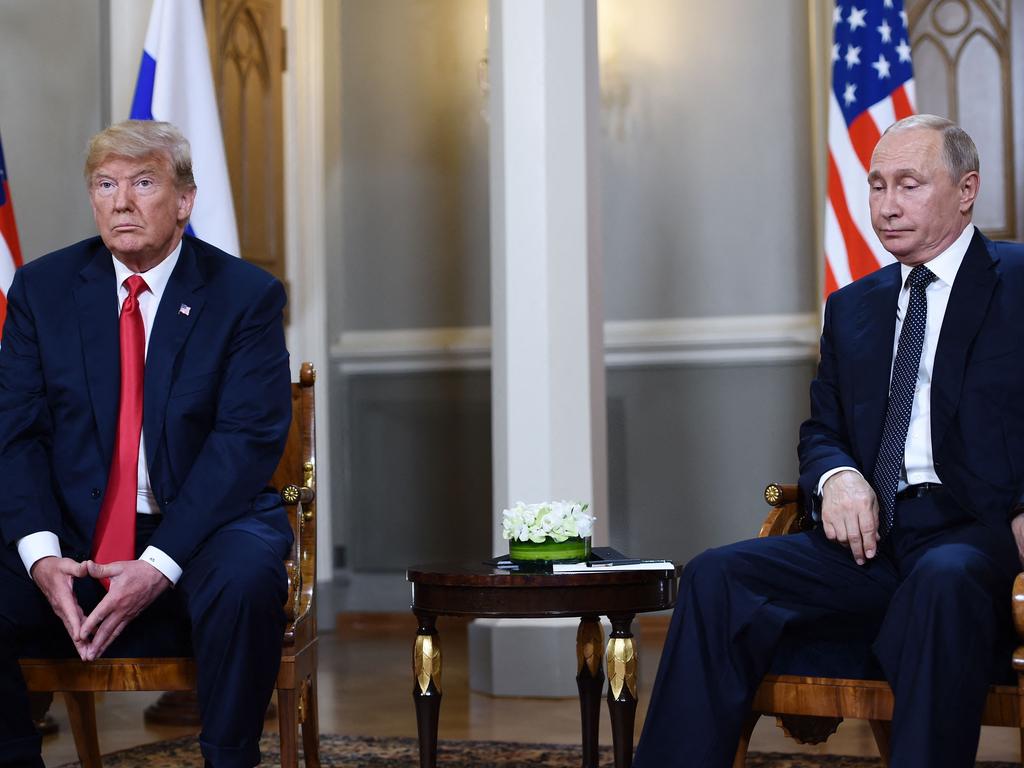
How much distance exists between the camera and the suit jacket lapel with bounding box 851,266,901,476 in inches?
102

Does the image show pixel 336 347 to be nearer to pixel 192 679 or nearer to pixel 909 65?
pixel 909 65

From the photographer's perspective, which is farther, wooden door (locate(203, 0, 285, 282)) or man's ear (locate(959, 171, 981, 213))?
wooden door (locate(203, 0, 285, 282))

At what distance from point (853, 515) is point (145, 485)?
1.33 meters

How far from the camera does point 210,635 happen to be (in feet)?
7.93

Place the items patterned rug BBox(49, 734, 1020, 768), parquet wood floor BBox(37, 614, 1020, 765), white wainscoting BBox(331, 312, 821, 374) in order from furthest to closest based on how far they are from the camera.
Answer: white wainscoting BBox(331, 312, 821, 374) < parquet wood floor BBox(37, 614, 1020, 765) < patterned rug BBox(49, 734, 1020, 768)

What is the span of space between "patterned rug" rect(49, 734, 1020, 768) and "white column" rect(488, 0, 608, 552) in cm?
99

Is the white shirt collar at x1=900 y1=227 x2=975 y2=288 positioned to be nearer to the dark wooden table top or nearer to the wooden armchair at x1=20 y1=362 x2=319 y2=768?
the dark wooden table top

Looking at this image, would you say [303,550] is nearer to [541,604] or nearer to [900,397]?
[541,604]

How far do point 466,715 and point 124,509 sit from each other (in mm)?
1832

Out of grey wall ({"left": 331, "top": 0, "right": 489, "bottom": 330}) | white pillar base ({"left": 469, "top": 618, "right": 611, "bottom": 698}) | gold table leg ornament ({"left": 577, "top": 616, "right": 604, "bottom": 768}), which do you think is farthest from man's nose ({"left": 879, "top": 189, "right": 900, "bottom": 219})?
grey wall ({"left": 331, "top": 0, "right": 489, "bottom": 330})

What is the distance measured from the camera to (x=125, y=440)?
266 centimetres

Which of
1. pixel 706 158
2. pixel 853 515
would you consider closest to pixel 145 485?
pixel 853 515

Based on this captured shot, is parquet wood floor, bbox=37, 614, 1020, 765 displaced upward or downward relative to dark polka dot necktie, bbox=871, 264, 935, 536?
downward

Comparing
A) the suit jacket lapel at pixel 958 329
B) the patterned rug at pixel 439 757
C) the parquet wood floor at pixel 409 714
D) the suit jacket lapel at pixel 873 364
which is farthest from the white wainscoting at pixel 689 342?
the suit jacket lapel at pixel 958 329
